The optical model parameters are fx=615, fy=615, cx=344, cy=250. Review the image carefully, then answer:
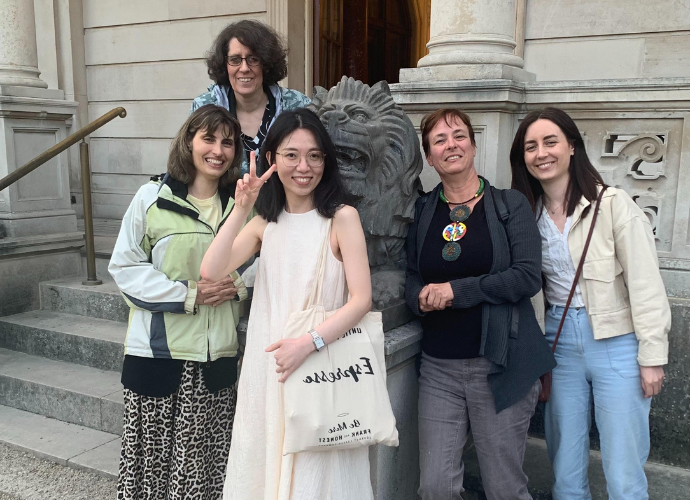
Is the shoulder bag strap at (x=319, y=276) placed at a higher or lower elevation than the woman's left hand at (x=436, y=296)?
higher

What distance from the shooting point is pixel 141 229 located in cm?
246

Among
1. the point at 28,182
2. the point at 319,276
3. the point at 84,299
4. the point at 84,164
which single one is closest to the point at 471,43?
the point at 319,276

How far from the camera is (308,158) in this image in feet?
7.00

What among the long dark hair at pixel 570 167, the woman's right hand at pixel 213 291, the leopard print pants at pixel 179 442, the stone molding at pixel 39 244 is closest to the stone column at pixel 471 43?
the long dark hair at pixel 570 167

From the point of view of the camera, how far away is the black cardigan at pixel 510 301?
7.32ft

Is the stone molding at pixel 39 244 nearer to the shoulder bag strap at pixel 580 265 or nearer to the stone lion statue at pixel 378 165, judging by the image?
the stone lion statue at pixel 378 165

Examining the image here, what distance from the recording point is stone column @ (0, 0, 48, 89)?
18.4ft

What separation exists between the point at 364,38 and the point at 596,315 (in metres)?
6.38

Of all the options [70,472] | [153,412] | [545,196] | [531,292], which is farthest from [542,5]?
[70,472]

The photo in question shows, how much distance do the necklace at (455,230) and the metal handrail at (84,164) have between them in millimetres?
3368

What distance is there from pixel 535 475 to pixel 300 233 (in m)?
1.82

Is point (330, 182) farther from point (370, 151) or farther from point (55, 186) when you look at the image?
point (55, 186)

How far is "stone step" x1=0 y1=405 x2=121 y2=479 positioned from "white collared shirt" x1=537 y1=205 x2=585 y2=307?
8.33 ft

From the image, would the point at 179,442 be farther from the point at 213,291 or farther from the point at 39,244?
the point at 39,244
